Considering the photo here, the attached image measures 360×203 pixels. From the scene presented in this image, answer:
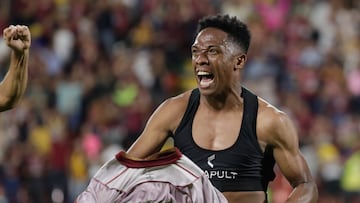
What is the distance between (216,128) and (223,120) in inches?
3.3

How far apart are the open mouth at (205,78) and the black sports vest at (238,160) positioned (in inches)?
11.6

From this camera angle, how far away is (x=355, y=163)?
12586 mm

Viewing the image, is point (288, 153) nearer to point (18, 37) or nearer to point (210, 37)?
point (210, 37)

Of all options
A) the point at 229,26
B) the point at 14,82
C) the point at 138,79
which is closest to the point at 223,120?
the point at 229,26

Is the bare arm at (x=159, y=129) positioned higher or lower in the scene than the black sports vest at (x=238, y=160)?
higher

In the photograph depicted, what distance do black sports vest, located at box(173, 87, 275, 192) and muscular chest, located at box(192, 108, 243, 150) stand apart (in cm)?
3

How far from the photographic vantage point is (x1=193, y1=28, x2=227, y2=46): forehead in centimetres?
675

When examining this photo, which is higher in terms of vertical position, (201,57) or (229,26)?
(229,26)

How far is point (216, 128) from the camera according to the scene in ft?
22.5

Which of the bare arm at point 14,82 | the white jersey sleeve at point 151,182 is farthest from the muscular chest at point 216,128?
the white jersey sleeve at point 151,182

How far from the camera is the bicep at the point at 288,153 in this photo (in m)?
6.66

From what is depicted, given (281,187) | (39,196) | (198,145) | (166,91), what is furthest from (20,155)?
(198,145)

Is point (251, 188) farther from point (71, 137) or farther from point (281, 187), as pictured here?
point (71, 137)

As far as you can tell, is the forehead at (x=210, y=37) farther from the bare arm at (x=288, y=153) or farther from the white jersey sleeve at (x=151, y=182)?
the white jersey sleeve at (x=151, y=182)
